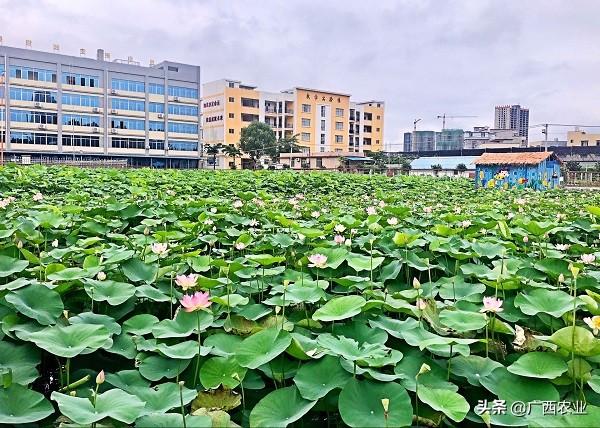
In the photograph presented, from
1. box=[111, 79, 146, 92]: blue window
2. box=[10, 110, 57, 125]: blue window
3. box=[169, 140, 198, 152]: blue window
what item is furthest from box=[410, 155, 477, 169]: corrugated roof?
box=[10, 110, 57, 125]: blue window

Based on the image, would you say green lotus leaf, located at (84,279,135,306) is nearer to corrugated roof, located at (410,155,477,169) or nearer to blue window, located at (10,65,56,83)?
corrugated roof, located at (410,155,477,169)

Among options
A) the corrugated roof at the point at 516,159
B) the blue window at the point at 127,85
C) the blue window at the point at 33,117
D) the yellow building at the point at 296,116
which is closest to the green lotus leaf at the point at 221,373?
the corrugated roof at the point at 516,159

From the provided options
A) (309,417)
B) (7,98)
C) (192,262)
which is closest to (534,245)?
(192,262)

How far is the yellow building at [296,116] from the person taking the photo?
42.2 metres

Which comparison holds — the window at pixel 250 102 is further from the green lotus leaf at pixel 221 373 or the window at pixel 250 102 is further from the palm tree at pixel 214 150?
the green lotus leaf at pixel 221 373

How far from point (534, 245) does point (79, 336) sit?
1.57 meters

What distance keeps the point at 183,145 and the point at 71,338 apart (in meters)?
37.2

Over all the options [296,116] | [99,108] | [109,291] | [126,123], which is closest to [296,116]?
[296,116]

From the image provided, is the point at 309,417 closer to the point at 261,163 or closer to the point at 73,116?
the point at 73,116

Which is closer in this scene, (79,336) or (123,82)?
(79,336)

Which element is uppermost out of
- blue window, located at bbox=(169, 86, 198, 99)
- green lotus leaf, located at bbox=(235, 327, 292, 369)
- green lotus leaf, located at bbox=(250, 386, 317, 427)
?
blue window, located at bbox=(169, 86, 198, 99)

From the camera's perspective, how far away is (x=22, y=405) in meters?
0.76

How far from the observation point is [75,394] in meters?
0.83

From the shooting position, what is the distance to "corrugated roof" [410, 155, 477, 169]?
33.1m
